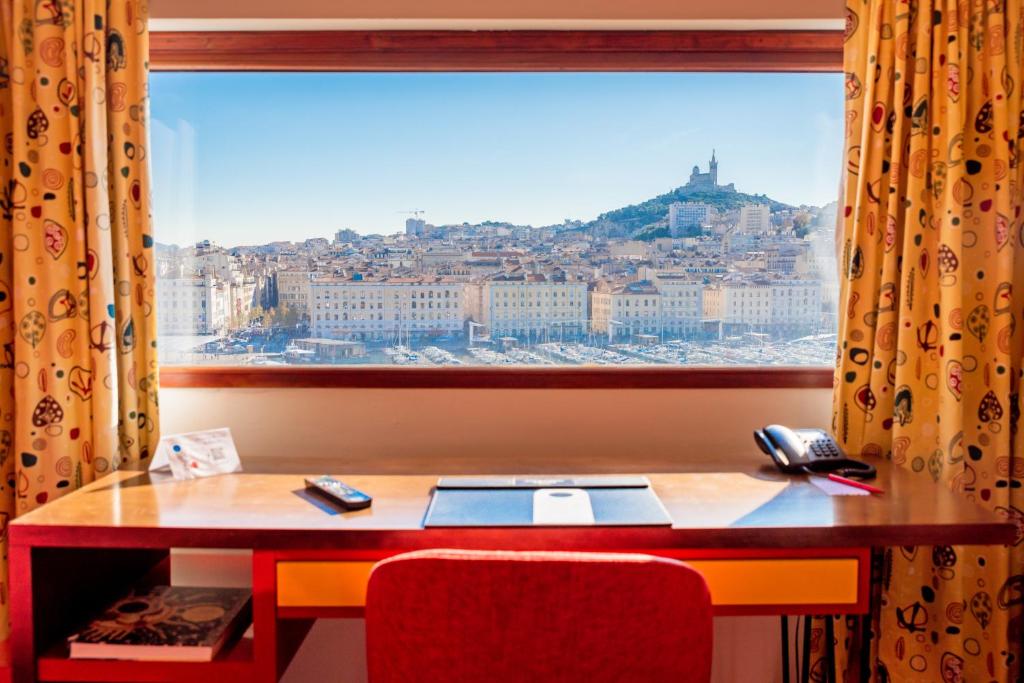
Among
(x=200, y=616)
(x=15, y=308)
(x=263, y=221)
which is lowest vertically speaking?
(x=200, y=616)

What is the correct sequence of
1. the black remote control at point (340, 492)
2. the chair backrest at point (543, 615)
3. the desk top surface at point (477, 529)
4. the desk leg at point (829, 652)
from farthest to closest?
the desk leg at point (829, 652), the black remote control at point (340, 492), the desk top surface at point (477, 529), the chair backrest at point (543, 615)

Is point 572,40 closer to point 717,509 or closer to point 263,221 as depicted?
point 263,221

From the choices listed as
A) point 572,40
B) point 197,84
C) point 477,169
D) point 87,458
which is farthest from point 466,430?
point 197,84

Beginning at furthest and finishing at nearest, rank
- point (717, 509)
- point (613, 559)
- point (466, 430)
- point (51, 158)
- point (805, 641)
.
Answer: point (466, 430)
point (805, 641)
point (51, 158)
point (717, 509)
point (613, 559)

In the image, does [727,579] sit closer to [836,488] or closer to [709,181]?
[836,488]

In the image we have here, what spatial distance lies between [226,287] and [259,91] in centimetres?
56

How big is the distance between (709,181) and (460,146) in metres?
0.71

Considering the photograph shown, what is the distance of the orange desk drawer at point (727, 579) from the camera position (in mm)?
1261

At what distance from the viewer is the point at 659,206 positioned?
1.96 metres

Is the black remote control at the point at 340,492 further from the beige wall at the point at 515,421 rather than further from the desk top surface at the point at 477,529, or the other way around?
the beige wall at the point at 515,421

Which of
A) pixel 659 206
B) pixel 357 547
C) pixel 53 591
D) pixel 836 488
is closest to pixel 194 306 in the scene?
pixel 53 591

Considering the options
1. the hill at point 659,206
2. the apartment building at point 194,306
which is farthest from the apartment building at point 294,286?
the hill at point 659,206

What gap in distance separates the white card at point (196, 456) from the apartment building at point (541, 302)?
0.78m

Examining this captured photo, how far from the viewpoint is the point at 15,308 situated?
167 centimetres
